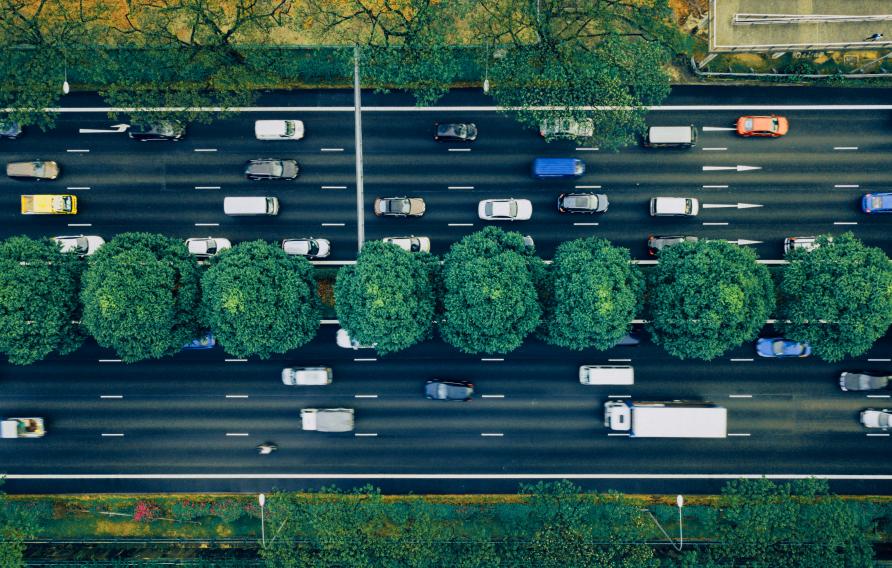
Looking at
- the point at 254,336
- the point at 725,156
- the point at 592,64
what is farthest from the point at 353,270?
the point at 725,156

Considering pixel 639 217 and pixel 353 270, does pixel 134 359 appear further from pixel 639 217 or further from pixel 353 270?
pixel 639 217

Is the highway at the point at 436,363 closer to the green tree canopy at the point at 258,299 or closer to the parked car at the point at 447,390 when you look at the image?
the parked car at the point at 447,390

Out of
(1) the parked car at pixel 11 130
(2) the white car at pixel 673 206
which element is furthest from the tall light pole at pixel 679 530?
(1) the parked car at pixel 11 130

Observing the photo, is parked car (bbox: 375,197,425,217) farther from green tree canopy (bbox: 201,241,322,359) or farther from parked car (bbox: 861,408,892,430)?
parked car (bbox: 861,408,892,430)

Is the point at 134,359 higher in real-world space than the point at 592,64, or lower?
lower

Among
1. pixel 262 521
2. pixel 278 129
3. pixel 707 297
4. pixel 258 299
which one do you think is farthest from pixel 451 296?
pixel 262 521

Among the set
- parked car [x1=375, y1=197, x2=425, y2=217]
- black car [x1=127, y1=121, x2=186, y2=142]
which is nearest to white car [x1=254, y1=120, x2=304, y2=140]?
black car [x1=127, y1=121, x2=186, y2=142]
